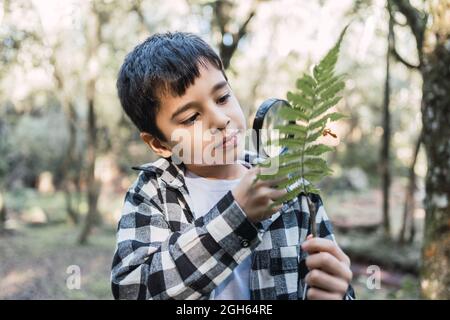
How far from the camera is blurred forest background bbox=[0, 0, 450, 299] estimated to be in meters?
3.29

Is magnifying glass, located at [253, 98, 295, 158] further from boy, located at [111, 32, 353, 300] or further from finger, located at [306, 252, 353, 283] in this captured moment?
finger, located at [306, 252, 353, 283]

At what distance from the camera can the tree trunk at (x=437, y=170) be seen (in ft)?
10.2

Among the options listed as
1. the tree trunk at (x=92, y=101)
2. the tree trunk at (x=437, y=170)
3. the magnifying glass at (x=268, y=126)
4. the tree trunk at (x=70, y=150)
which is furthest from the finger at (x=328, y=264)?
the tree trunk at (x=70, y=150)

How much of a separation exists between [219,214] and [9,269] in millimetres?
7590

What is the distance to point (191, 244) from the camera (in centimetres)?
100

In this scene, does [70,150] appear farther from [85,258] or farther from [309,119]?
[309,119]

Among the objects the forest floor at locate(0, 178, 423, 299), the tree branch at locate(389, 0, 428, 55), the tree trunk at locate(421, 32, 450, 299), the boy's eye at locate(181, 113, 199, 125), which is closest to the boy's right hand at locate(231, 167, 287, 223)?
the boy's eye at locate(181, 113, 199, 125)

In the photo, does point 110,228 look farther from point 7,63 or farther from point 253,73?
point 253,73

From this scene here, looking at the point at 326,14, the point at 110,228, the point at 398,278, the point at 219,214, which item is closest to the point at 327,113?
the point at 219,214

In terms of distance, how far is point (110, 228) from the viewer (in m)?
12.2

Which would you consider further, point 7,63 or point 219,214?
point 7,63

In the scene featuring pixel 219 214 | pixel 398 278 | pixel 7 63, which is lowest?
pixel 398 278

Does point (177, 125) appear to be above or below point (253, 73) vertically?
below

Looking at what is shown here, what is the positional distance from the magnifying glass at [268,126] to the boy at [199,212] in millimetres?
82
